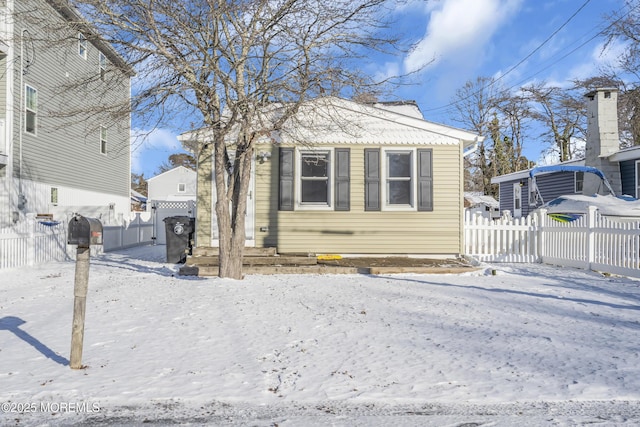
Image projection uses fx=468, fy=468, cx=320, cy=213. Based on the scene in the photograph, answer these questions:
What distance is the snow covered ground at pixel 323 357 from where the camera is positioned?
10.4 ft

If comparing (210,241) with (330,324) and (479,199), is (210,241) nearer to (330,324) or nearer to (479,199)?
(330,324)

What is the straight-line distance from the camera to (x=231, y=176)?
843cm

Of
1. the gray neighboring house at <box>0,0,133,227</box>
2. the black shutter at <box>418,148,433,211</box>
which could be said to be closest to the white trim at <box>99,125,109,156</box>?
the gray neighboring house at <box>0,0,133,227</box>

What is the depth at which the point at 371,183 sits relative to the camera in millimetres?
11094

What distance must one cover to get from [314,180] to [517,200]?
16.7 meters

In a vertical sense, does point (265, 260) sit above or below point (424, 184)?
below

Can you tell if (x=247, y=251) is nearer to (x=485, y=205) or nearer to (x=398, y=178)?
(x=398, y=178)

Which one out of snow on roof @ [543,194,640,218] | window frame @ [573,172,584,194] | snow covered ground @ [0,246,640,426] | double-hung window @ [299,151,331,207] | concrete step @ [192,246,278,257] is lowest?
snow covered ground @ [0,246,640,426]

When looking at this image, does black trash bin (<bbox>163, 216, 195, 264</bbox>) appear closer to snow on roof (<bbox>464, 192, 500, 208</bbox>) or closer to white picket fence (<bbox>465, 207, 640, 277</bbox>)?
white picket fence (<bbox>465, 207, 640, 277</bbox>)

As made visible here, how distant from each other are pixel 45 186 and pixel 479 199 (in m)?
27.9

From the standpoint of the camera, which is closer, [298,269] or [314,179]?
[298,269]

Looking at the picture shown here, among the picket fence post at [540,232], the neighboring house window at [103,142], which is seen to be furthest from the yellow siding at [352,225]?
the neighboring house window at [103,142]

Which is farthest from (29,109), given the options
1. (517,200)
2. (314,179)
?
(517,200)

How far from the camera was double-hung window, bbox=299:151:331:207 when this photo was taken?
1114 cm
